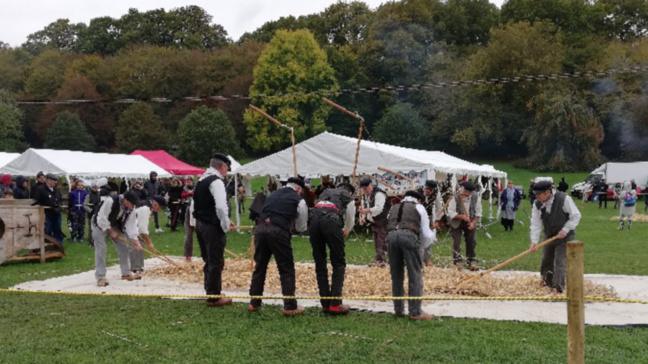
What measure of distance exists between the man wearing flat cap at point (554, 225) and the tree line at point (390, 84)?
42378 millimetres

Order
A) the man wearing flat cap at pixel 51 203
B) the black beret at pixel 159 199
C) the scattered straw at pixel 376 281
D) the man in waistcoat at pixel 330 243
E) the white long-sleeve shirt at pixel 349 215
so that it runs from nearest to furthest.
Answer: the man in waistcoat at pixel 330 243 → the white long-sleeve shirt at pixel 349 215 → the scattered straw at pixel 376 281 → the man wearing flat cap at pixel 51 203 → the black beret at pixel 159 199

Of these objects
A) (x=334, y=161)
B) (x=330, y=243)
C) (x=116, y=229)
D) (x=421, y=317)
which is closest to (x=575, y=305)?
(x=421, y=317)

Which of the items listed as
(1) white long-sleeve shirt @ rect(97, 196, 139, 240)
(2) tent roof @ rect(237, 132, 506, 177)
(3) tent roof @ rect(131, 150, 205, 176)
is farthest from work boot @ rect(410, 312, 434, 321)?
(3) tent roof @ rect(131, 150, 205, 176)

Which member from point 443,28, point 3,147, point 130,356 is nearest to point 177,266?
point 130,356

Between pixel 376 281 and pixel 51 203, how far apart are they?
32.2 ft

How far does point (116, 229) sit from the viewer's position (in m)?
11.7

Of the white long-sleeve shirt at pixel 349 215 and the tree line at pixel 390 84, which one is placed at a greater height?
the tree line at pixel 390 84

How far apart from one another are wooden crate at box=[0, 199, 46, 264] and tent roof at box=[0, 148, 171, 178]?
6.89 m

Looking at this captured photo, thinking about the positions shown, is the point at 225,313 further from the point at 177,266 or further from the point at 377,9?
the point at 377,9

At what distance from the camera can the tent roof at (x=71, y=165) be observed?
21.6 m

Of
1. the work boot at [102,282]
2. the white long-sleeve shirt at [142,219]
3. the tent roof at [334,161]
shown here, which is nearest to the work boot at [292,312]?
the work boot at [102,282]

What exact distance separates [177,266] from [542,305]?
21.2ft

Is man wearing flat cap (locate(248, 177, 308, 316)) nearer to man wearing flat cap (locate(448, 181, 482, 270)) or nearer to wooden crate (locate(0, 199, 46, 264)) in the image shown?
man wearing flat cap (locate(448, 181, 482, 270))

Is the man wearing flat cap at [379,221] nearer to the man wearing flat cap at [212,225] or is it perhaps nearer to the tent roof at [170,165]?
the man wearing flat cap at [212,225]
